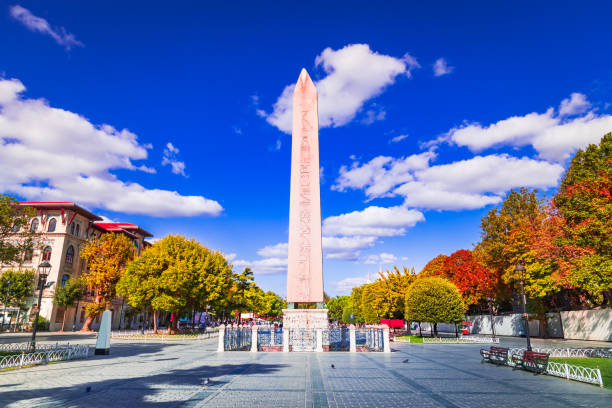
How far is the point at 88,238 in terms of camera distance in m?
47.2

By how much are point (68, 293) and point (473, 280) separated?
147 ft

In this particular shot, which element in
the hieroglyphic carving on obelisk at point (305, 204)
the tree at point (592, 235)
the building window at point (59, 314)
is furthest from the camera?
the building window at point (59, 314)

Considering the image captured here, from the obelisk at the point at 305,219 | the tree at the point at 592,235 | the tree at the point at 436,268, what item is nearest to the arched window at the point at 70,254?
the obelisk at the point at 305,219

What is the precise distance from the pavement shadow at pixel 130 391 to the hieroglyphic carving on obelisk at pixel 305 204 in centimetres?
804

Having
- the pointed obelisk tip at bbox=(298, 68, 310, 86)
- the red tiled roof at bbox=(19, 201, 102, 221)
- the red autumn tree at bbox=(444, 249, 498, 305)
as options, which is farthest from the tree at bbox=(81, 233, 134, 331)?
the red autumn tree at bbox=(444, 249, 498, 305)

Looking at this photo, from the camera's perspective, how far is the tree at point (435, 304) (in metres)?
29.7

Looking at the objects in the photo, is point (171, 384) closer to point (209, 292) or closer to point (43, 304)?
point (209, 292)

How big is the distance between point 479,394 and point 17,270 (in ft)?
160

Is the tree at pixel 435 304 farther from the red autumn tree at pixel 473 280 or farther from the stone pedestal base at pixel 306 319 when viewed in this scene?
the stone pedestal base at pixel 306 319

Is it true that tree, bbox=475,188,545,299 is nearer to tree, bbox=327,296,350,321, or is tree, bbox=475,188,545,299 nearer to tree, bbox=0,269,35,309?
tree, bbox=0,269,35,309

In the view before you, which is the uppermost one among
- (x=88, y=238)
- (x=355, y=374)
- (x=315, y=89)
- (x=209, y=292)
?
(x=315, y=89)

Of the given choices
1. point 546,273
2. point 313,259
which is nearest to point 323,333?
point 313,259

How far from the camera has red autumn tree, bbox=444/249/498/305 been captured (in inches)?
1576

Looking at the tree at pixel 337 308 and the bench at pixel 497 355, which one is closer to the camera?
the bench at pixel 497 355
